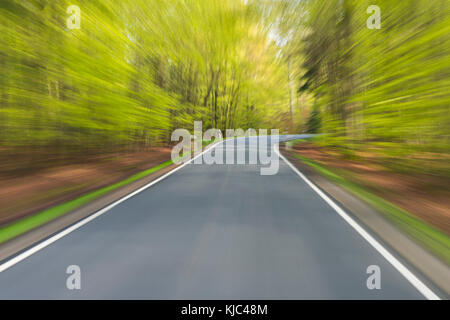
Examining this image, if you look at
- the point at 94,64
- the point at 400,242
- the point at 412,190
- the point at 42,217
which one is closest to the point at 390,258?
the point at 400,242

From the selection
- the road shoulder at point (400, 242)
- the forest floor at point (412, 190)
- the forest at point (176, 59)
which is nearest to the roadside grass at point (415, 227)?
the road shoulder at point (400, 242)

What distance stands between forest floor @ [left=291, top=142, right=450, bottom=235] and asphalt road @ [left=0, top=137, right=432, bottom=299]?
1.87m

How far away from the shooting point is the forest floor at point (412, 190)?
5.31 meters

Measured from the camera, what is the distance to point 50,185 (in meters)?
7.71

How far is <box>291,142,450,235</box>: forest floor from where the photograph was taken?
5313mm

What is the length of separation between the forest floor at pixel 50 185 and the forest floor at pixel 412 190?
26.3ft

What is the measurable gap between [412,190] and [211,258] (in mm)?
6606

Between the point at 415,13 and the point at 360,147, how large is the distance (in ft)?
22.3

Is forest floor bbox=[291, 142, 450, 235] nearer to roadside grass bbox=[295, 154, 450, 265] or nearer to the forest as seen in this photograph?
roadside grass bbox=[295, 154, 450, 265]

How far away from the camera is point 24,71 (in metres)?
7.21

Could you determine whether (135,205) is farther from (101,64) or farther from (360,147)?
(360,147)

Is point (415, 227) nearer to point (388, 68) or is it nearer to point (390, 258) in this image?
point (390, 258)

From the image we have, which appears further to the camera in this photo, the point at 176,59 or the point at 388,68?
the point at 176,59

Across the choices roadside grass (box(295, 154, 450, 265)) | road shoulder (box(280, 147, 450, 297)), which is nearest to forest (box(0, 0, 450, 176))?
roadside grass (box(295, 154, 450, 265))
